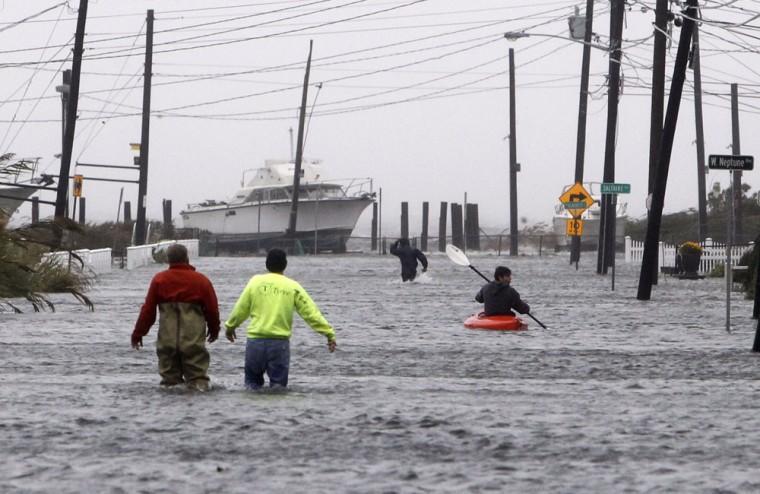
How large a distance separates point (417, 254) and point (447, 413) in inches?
1104

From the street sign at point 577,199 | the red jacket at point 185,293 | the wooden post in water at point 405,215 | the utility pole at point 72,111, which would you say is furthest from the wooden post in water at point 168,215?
the red jacket at point 185,293

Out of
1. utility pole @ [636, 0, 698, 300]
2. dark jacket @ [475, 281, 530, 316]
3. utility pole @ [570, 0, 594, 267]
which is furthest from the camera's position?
utility pole @ [570, 0, 594, 267]

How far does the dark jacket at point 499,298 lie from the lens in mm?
23281

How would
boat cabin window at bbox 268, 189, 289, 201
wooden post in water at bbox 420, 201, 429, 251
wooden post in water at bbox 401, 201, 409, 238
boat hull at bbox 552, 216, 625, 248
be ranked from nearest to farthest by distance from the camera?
boat hull at bbox 552, 216, 625, 248
wooden post in water at bbox 420, 201, 429, 251
wooden post in water at bbox 401, 201, 409, 238
boat cabin window at bbox 268, 189, 289, 201

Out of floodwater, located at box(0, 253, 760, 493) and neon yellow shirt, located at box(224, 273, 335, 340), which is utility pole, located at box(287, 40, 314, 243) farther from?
Result: neon yellow shirt, located at box(224, 273, 335, 340)

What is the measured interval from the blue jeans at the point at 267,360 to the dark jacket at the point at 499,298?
9387 millimetres

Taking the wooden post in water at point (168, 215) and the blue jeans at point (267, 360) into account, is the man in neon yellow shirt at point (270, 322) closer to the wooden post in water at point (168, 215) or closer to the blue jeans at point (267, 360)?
the blue jeans at point (267, 360)

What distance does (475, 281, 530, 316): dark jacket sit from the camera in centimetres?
2328

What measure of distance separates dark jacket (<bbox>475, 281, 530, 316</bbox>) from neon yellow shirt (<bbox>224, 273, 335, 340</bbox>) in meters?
9.29

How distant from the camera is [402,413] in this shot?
12.7 m

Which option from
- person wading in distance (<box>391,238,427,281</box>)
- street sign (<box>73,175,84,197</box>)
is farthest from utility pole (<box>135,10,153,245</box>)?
person wading in distance (<box>391,238,427,281</box>)

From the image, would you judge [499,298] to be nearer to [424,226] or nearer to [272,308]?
[272,308]

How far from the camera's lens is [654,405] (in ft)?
43.9

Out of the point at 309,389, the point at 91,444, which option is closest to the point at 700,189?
the point at 309,389
